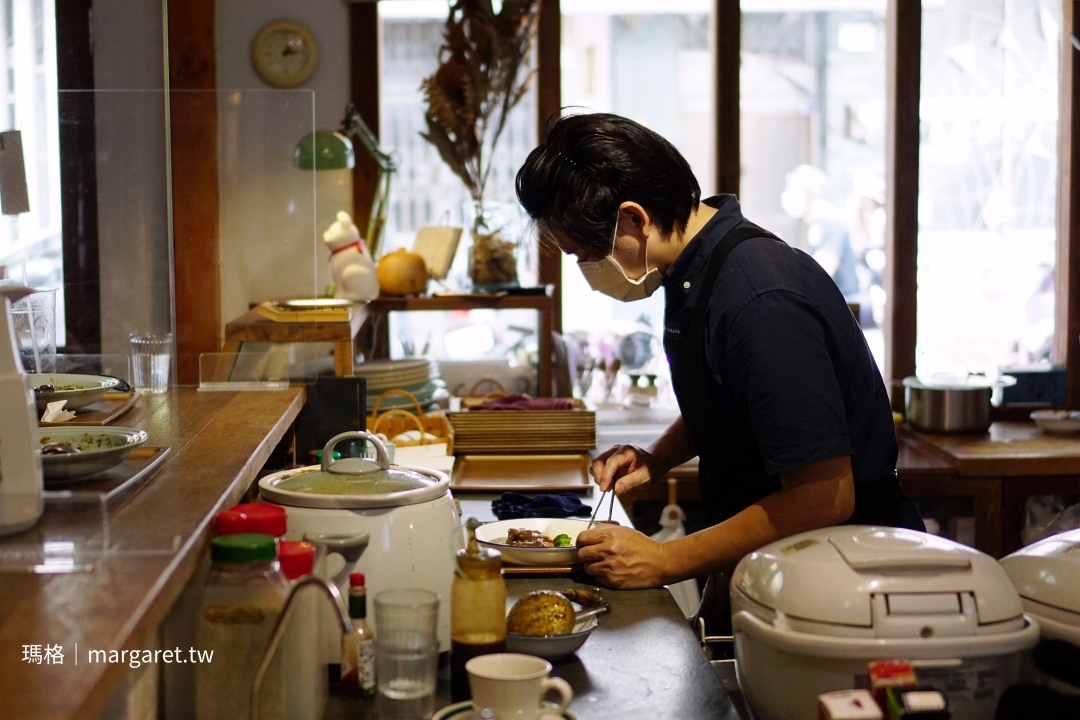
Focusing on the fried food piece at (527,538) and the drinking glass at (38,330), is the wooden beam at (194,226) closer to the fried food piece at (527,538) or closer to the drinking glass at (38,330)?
the drinking glass at (38,330)

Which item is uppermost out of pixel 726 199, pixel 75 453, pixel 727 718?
pixel 726 199

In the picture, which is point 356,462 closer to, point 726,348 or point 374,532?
point 374,532

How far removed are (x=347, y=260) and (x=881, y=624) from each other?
242 cm

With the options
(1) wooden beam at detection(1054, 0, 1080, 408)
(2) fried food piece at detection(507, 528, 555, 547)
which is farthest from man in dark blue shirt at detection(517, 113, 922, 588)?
(1) wooden beam at detection(1054, 0, 1080, 408)

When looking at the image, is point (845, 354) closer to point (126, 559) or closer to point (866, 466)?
point (866, 466)

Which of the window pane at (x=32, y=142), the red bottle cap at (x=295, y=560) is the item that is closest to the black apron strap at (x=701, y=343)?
the red bottle cap at (x=295, y=560)

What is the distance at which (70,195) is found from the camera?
236 centimetres

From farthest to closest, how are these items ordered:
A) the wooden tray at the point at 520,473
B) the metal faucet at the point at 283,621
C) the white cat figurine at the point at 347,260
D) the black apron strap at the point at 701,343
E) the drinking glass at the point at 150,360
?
the white cat figurine at the point at 347,260 → the wooden tray at the point at 520,473 → the drinking glass at the point at 150,360 → the black apron strap at the point at 701,343 → the metal faucet at the point at 283,621

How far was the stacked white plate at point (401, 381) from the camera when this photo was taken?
11.0 ft

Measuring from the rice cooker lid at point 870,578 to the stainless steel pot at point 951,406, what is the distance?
2.73 m

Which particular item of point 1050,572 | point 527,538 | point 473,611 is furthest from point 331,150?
point 1050,572

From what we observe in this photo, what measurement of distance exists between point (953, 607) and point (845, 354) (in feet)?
1.94

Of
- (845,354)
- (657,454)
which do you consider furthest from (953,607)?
(657,454)

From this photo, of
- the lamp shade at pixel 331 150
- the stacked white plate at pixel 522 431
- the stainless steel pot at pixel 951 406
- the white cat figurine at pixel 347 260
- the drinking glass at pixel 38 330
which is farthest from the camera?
the stainless steel pot at pixel 951 406
